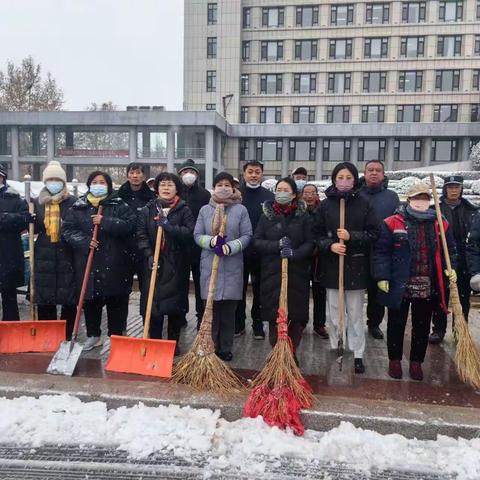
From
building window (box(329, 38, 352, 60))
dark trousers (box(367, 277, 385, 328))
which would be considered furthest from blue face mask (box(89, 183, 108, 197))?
building window (box(329, 38, 352, 60))

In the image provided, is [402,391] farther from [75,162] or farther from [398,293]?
[75,162]

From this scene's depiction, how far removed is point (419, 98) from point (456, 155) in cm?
616

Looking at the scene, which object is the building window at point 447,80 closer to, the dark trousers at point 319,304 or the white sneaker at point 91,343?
the dark trousers at point 319,304

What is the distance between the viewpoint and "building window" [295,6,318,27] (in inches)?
1662

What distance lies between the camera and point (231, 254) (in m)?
4.39

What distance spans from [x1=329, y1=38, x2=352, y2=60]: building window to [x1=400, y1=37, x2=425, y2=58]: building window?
4690 millimetres

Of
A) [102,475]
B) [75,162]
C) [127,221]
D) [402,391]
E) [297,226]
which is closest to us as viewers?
[102,475]

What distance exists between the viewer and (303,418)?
3.44 meters

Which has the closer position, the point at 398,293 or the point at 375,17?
the point at 398,293

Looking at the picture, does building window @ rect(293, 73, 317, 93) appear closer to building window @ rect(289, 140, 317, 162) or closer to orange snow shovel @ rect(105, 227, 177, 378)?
building window @ rect(289, 140, 317, 162)

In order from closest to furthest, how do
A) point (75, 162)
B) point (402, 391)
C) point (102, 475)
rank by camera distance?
point (102, 475)
point (402, 391)
point (75, 162)

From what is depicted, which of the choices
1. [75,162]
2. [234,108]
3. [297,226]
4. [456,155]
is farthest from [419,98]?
[297,226]

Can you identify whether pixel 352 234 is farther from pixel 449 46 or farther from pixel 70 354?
pixel 449 46

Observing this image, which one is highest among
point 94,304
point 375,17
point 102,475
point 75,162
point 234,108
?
point 375,17
